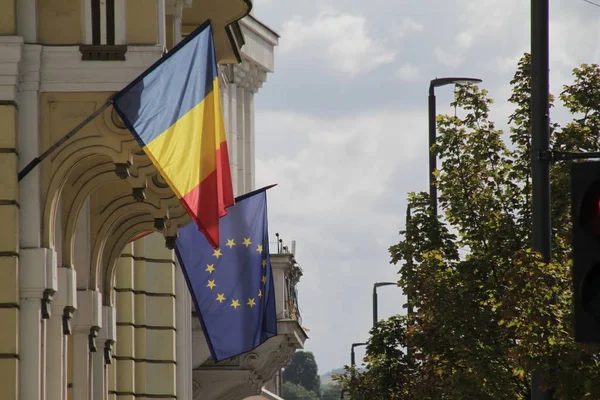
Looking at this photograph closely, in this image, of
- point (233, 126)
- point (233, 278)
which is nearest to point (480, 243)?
point (233, 278)

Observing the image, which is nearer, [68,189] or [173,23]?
[68,189]

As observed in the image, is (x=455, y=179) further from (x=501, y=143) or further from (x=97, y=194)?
(x=97, y=194)

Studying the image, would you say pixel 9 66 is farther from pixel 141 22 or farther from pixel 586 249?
pixel 586 249

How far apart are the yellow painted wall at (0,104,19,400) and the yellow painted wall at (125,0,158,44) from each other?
6.29 feet

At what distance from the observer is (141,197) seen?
2283 cm

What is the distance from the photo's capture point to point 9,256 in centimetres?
2109

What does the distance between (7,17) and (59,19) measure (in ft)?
2.70

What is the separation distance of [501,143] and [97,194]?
20.7 feet

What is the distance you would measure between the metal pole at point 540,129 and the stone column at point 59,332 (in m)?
6.38

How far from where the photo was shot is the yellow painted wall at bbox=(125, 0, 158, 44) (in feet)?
72.8

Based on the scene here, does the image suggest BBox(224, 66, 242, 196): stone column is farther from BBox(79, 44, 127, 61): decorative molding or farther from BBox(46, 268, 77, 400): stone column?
BBox(79, 44, 127, 61): decorative molding

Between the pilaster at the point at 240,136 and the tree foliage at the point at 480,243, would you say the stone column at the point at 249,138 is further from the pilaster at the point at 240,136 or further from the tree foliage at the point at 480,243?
the tree foliage at the point at 480,243

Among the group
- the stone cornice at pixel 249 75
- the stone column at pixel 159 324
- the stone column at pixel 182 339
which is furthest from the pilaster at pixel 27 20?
the stone cornice at pixel 249 75

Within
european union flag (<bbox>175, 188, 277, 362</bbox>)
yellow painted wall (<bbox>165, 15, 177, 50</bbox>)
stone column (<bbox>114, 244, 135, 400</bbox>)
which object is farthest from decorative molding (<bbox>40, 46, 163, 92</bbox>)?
stone column (<bbox>114, 244, 135, 400</bbox>)
